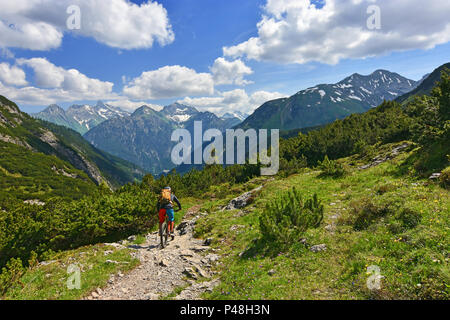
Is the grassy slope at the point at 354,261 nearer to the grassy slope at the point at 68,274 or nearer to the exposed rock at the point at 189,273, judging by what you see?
the exposed rock at the point at 189,273

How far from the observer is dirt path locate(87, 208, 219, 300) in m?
8.52

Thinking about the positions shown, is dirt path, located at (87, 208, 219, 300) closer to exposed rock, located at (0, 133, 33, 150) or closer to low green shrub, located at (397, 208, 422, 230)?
low green shrub, located at (397, 208, 422, 230)

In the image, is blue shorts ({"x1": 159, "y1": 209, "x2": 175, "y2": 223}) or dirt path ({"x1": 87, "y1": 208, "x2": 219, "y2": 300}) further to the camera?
blue shorts ({"x1": 159, "y1": 209, "x2": 175, "y2": 223})

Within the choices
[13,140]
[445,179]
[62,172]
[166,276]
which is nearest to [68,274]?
[166,276]

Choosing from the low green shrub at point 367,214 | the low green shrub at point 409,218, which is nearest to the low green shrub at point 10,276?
the low green shrub at point 367,214

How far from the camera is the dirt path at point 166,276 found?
8.52 meters

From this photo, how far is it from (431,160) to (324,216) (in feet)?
29.8

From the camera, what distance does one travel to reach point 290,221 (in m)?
11.4

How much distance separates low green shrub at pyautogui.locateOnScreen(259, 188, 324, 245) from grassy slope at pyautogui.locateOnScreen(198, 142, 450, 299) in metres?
0.50

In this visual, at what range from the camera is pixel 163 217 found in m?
14.2

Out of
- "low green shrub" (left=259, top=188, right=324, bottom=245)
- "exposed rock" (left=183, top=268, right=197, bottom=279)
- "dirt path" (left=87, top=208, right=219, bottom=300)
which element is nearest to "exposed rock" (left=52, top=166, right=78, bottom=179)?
"dirt path" (left=87, top=208, right=219, bottom=300)

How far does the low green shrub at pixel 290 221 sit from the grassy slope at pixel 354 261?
495 mm

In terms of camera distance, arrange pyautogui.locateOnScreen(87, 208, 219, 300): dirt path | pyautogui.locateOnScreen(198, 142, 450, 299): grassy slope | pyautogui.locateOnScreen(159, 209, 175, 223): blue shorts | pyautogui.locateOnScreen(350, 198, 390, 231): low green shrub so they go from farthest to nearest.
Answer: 1. pyautogui.locateOnScreen(159, 209, 175, 223): blue shorts
2. pyautogui.locateOnScreen(350, 198, 390, 231): low green shrub
3. pyautogui.locateOnScreen(87, 208, 219, 300): dirt path
4. pyautogui.locateOnScreen(198, 142, 450, 299): grassy slope

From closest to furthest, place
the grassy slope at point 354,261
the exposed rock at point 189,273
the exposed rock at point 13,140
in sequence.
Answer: the grassy slope at point 354,261 → the exposed rock at point 189,273 → the exposed rock at point 13,140
